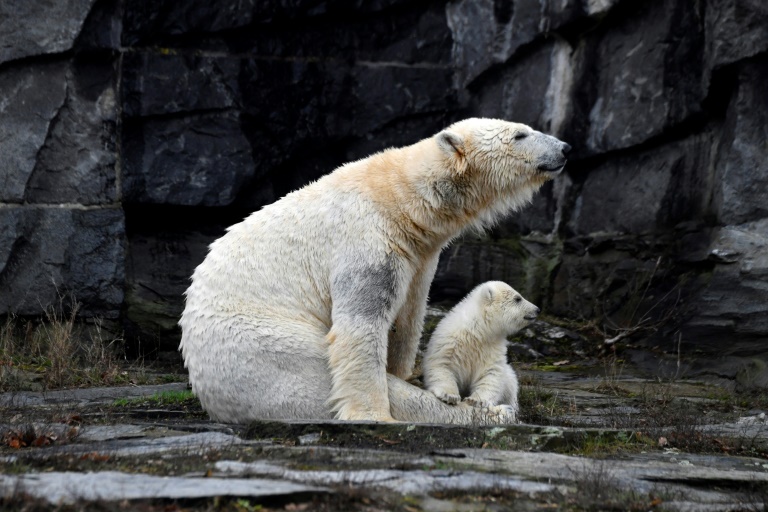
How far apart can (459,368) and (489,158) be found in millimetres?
1419

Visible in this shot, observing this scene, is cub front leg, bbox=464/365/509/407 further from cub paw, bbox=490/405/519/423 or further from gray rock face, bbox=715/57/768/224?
gray rock face, bbox=715/57/768/224

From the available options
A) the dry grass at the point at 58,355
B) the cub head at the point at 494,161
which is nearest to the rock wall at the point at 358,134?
the dry grass at the point at 58,355

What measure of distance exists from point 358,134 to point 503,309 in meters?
4.28

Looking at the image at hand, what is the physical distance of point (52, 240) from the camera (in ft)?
31.1

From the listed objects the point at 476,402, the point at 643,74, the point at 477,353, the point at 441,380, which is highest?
the point at 643,74

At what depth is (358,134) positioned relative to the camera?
10633mm

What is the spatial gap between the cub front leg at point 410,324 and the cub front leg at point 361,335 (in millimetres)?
384

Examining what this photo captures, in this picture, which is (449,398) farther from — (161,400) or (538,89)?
(538,89)

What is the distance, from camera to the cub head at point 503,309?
675cm

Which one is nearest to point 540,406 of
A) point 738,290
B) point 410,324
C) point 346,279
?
point 410,324

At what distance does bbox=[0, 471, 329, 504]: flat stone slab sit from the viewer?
3.21 metres

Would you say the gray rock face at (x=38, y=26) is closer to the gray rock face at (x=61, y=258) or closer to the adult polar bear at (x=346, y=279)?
the gray rock face at (x=61, y=258)

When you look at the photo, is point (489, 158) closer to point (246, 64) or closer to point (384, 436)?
point (384, 436)

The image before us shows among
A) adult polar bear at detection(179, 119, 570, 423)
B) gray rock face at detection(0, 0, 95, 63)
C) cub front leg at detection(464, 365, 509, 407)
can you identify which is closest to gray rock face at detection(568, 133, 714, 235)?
adult polar bear at detection(179, 119, 570, 423)
